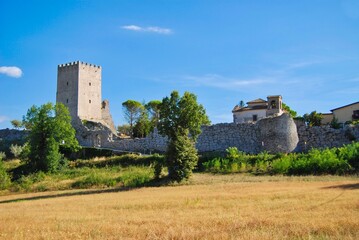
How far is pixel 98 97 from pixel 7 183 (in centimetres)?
2902

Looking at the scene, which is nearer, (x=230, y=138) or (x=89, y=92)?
(x=230, y=138)

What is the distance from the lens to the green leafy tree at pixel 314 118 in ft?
157

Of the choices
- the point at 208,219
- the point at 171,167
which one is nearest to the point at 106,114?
the point at 171,167

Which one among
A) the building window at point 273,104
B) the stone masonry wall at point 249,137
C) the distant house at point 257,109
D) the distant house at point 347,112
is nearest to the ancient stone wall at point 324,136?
the stone masonry wall at point 249,137

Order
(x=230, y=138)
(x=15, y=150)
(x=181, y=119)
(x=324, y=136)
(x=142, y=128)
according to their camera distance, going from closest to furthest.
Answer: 1. (x=181, y=119)
2. (x=324, y=136)
3. (x=230, y=138)
4. (x=15, y=150)
5. (x=142, y=128)

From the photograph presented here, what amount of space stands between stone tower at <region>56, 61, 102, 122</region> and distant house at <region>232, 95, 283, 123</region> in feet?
63.8

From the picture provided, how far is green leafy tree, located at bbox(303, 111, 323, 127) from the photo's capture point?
157ft

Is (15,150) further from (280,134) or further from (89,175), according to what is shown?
(280,134)

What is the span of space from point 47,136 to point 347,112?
30.0 metres

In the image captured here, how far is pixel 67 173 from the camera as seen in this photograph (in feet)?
119

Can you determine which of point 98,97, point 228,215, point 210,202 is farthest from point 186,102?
point 98,97

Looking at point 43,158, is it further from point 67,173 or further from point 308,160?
point 308,160

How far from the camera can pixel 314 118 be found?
48.1 meters

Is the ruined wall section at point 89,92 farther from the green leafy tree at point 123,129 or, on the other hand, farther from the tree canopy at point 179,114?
the tree canopy at point 179,114
